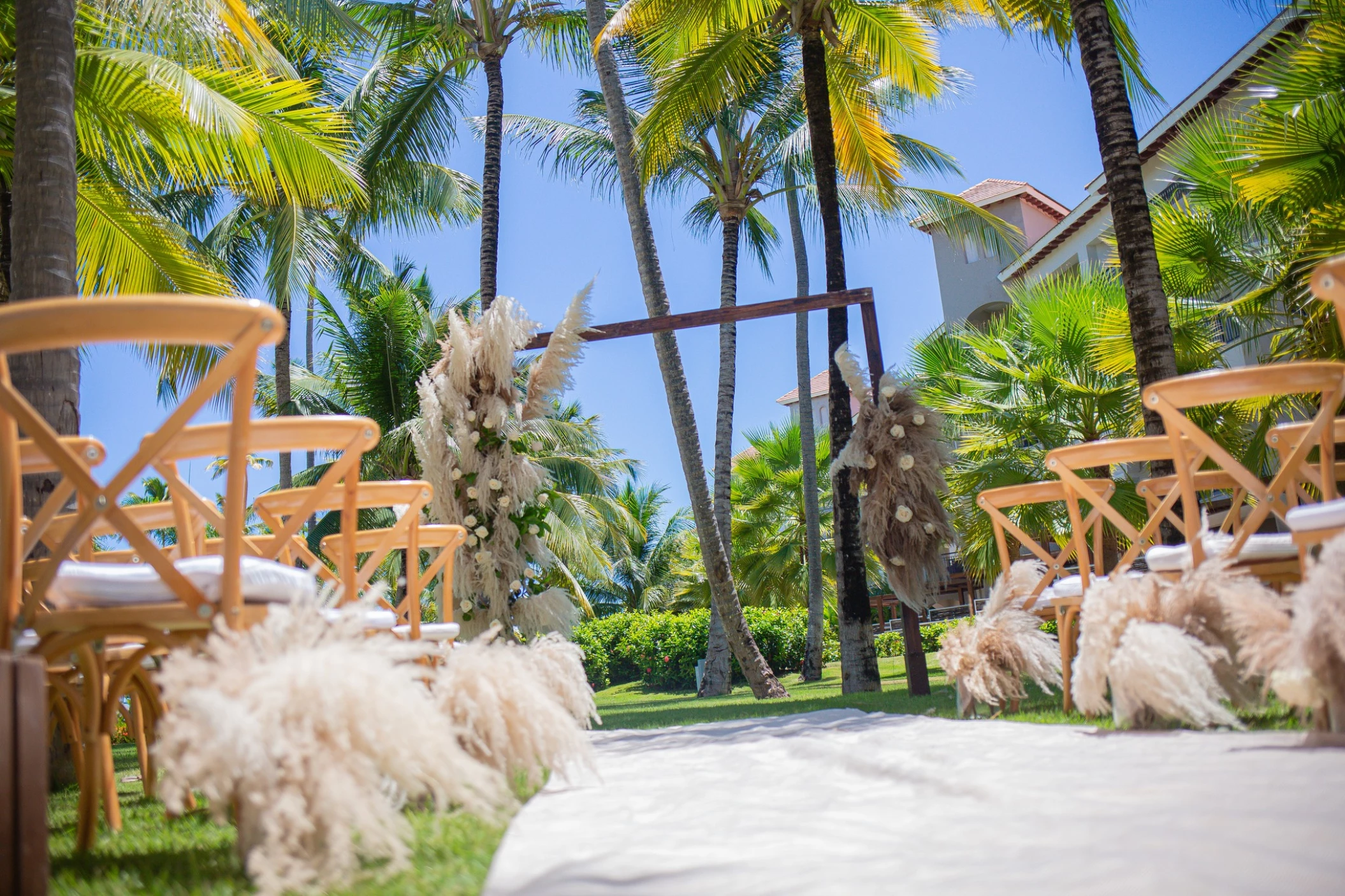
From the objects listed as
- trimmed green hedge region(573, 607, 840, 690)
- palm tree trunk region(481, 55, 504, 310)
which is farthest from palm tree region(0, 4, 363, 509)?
trimmed green hedge region(573, 607, 840, 690)

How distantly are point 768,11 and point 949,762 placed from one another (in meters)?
8.40

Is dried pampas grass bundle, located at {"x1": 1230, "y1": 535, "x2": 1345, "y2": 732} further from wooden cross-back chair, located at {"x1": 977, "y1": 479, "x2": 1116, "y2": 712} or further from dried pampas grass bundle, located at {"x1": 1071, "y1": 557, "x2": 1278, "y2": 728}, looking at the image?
wooden cross-back chair, located at {"x1": 977, "y1": 479, "x2": 1116, "y2": 712}

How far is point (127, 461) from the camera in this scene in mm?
1981

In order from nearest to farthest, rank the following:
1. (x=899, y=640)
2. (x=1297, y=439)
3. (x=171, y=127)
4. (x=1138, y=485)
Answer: (x=1297, y=439) → (x=1138, y=485) → (x=171, y=127) → (x=899, y=640)

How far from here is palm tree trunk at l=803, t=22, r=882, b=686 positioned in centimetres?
727

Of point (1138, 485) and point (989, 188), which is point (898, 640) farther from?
point (1138, 485)

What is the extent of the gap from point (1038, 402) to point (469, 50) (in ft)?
28.8

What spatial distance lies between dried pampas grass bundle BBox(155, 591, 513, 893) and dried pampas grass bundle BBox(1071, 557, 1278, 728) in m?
1.91

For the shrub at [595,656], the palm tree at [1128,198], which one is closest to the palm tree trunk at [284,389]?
the shrub at [595,656]

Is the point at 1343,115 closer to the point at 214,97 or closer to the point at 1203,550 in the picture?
the point at 1203,550

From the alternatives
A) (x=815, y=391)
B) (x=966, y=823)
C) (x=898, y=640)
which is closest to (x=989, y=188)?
(x=815, y=391)

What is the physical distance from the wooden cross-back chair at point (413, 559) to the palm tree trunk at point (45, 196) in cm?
131

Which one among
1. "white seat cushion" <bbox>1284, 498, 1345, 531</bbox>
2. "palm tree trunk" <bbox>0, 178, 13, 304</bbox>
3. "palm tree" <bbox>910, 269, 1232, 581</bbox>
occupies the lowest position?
"white seat cushion" <bbox>1284, 498, 1345, 531</bbox>

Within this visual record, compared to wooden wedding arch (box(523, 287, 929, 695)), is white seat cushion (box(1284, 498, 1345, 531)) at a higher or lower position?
lower
